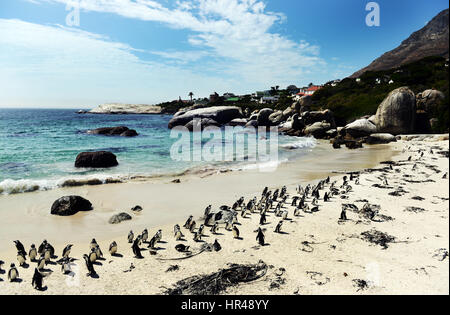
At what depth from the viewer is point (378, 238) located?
7723 mm

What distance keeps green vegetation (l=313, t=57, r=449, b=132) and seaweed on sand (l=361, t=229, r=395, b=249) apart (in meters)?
32.8

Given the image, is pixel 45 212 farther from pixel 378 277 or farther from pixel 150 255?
pixel 378 277

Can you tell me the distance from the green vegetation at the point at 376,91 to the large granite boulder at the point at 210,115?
19300 mm

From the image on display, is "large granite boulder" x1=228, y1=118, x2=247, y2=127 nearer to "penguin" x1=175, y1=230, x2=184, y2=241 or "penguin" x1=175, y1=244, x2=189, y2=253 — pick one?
"penguin" x1=175, y1=230, x2=184, y2=241

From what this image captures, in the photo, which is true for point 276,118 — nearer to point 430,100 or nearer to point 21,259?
point 430,100

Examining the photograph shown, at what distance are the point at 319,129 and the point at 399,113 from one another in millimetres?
10013

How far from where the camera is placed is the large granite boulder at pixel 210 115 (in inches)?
2333

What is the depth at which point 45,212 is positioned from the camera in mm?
10711

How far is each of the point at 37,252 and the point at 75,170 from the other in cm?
1276

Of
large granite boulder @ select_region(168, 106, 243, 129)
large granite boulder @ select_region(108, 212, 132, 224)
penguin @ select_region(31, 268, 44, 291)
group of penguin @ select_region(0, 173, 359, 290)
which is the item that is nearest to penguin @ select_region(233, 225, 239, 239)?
group of penguin @ select_region(0, 173, 359, 290)

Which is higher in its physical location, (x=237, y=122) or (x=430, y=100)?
(x=430, y=100)

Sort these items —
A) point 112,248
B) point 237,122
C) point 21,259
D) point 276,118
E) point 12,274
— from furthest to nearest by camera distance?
point 237,122 → point 276,118 → point 112,248 → point 21,259 → point 12,274

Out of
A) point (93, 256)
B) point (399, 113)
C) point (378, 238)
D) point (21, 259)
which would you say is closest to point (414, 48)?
point (399, 113)

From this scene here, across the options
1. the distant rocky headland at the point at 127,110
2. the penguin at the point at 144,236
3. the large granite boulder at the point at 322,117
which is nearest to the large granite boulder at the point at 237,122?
the large granite boulder at the point at 322,117
